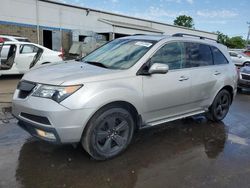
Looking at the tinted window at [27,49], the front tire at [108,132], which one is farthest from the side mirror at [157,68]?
the tinted window at [27,49]

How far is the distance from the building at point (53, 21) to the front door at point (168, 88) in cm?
2072

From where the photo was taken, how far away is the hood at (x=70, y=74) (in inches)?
148

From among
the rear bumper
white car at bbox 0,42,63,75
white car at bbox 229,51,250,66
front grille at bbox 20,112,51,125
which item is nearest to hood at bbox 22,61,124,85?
front grille at bbox 20,112,51,125

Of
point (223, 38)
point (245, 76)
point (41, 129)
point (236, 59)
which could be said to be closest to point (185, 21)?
point (223, 38)

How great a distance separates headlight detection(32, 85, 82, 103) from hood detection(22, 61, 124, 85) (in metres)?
0.06

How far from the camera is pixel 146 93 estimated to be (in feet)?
14.4

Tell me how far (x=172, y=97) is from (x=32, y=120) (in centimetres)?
226

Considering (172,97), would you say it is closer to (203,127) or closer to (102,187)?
(203,127)

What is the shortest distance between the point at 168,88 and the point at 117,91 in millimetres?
1083

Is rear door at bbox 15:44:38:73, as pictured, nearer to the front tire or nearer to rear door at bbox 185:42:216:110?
rear door at bbox 185:42:216:110

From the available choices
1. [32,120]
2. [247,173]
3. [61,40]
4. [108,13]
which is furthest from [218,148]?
[108,13]

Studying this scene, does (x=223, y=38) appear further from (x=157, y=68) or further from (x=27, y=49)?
(x=157, y=68)

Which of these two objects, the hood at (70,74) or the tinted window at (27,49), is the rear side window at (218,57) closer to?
the hood at (70,74)

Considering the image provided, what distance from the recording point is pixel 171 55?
496cm
